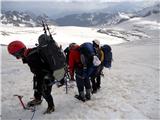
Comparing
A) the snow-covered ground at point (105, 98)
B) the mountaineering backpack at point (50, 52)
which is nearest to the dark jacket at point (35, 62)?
the mountaineering backpack at point (50, 52)

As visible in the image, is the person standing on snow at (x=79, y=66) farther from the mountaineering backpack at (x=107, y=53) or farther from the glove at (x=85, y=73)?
the mountaineering backpack at (x=107, y=53)

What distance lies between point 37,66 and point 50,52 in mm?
618

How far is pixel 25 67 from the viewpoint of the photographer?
1571 cm

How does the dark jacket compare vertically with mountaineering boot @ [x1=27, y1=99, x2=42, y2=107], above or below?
above

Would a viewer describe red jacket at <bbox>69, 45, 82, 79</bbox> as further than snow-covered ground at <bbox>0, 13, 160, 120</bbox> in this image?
Yes

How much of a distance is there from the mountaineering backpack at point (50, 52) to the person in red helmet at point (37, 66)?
0.21 m

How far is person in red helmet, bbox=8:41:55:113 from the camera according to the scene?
785 centimetres

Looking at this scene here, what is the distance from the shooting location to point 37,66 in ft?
26.1

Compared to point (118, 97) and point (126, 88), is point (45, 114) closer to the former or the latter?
point (118, 97)

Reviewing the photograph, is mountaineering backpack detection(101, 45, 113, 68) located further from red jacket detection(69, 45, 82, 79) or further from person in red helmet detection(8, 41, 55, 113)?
person in red helmet detection(8, 41, 55, 113)

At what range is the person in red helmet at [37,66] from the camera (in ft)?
25.8

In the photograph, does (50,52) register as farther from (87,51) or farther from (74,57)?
(87,51)

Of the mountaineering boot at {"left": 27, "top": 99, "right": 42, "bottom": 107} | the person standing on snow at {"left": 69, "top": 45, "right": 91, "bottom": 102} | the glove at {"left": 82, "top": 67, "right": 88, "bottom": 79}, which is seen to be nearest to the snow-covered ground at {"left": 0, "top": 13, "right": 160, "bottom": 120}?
the mountaineering boot at {"left": 27, "top": 99, "right": 42, "bottom": 107}

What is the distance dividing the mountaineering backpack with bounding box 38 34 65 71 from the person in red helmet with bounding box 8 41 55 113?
0.70 feet
